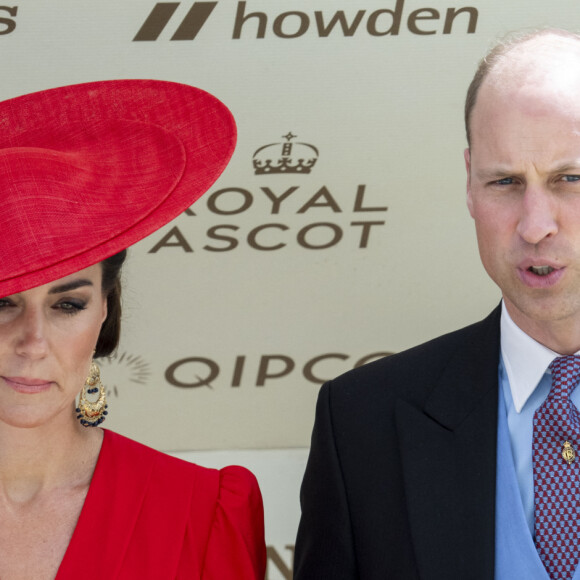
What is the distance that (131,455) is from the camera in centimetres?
183

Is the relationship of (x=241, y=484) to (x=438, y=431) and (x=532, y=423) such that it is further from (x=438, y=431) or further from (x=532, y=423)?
(x=532, y=423)

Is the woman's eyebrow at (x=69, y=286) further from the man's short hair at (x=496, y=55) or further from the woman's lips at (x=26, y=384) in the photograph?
the man's short hair at (x=496, y=55)

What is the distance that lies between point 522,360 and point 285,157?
0.84m

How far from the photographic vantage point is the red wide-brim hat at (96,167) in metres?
1.39

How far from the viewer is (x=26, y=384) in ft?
5.32

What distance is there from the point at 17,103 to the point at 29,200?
35 centimetres

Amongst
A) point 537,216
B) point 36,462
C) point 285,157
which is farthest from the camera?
point 285,157

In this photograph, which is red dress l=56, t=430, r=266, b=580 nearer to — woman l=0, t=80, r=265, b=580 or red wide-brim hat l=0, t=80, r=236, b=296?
woman l=0, t=80, r=265, b=580

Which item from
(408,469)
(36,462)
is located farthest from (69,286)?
(408,469)

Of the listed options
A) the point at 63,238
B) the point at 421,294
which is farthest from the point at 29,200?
the point at 421,294

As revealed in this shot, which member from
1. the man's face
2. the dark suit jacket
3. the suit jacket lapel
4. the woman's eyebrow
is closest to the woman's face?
the woman's eyebrow

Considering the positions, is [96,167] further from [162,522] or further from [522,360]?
[522,360]

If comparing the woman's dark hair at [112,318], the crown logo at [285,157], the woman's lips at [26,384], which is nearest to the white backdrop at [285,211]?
the crown logo at [285,157]

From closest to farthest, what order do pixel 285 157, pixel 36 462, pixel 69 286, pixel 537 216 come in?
pixel 537 216, pixel 69 286, pixel 36 462, pixel 285 157
